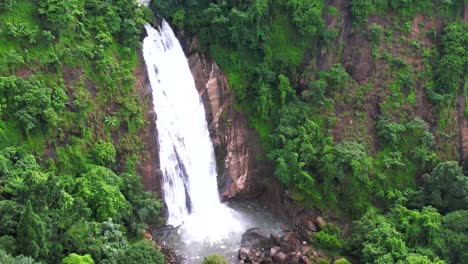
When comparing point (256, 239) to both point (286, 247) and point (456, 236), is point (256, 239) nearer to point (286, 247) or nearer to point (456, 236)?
point (286, 247)

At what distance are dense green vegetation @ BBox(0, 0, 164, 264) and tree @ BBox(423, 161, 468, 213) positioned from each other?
541 inches

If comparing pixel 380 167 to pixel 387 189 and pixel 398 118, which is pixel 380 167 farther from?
pixel 398 118

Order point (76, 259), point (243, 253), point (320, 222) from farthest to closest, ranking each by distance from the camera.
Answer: point (320, 222), point (243, 253), point (76, 259)

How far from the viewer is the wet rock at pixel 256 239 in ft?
84.4

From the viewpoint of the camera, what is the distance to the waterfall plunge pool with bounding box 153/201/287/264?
24891 millimetres

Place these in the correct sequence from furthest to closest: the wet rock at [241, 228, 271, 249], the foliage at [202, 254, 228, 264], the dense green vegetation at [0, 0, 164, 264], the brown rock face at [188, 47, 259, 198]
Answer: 1. the brown rock face at [188, 47, 259, 198]
2. the wet rock at [241, 228, 271, 249]
3. the foliage at [202, 254, 228, 264]
4. the dense green vegetation at [0, 0, 164, 264]

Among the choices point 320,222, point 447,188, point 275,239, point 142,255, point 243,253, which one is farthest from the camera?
point 320,222

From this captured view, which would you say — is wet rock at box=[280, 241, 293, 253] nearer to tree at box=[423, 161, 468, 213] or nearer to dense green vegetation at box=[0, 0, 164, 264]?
dense green vegetation at box=[0, 0, 164, 264]

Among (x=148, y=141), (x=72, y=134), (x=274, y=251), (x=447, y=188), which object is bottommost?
(x=274, y=251)

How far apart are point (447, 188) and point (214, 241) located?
38.9ft

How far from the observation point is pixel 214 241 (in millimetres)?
25734

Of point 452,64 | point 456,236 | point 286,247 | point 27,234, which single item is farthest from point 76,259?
point 452,64

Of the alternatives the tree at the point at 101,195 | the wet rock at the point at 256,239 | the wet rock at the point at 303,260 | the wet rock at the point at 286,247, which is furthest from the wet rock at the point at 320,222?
the tree at the point at 101,195

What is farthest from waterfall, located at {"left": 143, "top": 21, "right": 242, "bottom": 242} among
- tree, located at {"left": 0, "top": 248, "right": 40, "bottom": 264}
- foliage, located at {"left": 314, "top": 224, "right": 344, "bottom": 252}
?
tree, located at {"left": 0, "top": 248, "right": 40, "bottom": 264}
